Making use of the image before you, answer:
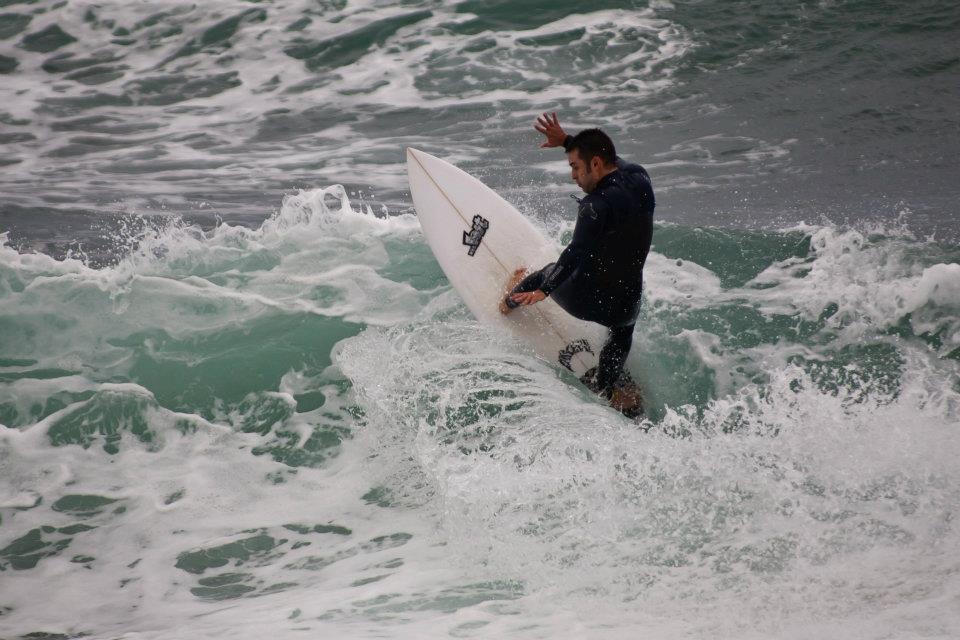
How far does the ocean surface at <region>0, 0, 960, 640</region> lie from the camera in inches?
143

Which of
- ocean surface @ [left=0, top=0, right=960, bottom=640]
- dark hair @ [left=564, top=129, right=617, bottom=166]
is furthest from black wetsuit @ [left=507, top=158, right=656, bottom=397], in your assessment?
ocean surface @ [left=0, top=0, right=960, bottom=640]

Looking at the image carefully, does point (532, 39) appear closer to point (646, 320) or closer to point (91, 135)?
point (91, 135)

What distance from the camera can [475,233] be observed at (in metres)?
6.12

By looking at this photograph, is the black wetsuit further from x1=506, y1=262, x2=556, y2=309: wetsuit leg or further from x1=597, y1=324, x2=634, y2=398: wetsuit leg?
x1=506, y1=262, x2=556, y2=309: wetsuit leg

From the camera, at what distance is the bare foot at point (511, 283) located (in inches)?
222

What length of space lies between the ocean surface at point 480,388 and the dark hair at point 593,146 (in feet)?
4.45

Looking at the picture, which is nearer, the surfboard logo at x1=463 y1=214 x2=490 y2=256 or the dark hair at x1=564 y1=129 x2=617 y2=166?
the dark hair at x1=564 y1=129 x2=617 y2=166

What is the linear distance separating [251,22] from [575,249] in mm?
11169

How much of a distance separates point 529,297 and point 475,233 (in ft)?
3.86

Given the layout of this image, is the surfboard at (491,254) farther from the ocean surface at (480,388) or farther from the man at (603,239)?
the man at (603,239)

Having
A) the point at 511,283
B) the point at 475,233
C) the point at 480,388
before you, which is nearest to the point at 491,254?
the point at 475,233

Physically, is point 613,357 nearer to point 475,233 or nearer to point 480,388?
point 480,388

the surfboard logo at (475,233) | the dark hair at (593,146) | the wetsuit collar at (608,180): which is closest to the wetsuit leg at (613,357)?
the wetsuit collar at (608,180)

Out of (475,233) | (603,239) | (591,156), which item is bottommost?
(475,233)
